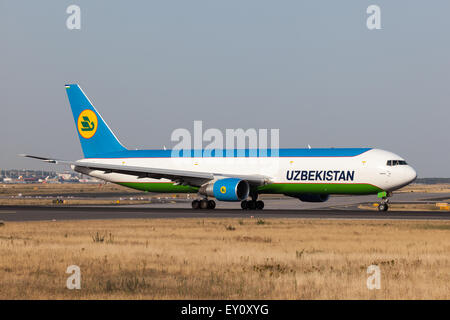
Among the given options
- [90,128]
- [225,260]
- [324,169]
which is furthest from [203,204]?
[225,260]

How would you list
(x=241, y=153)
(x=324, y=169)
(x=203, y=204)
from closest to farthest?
(x=324, y=169), (x=203, y=204), (x=241, y=153)

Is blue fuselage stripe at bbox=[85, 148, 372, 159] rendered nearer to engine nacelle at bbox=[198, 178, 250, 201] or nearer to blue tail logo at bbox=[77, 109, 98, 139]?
blue tail logo at bbox=[77, 109, 98, 139]

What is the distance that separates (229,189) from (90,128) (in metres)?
16.1

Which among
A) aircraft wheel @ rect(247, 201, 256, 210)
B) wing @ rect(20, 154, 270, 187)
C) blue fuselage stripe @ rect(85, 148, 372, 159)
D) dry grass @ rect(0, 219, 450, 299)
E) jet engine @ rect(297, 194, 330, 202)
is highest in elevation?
blue fuselage stripe @ rect(85, 148, 372, 159)

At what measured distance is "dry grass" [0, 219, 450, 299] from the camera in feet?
49.1

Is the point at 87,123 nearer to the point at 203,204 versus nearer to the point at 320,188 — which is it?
the point at 203,204

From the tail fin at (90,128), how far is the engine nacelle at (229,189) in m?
12.5

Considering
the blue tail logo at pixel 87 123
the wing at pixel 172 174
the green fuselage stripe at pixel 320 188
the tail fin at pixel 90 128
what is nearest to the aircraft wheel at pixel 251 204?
the green fuselage stripe at pixel 320 188

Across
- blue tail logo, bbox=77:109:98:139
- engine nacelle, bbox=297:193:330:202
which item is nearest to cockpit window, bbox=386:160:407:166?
engine nacelle, bbox=297:193:330:202

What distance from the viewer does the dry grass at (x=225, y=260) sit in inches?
589

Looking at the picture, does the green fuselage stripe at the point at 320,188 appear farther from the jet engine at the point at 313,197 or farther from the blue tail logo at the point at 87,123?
the blue tail logo at the point at 87,123

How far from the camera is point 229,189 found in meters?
47.0
